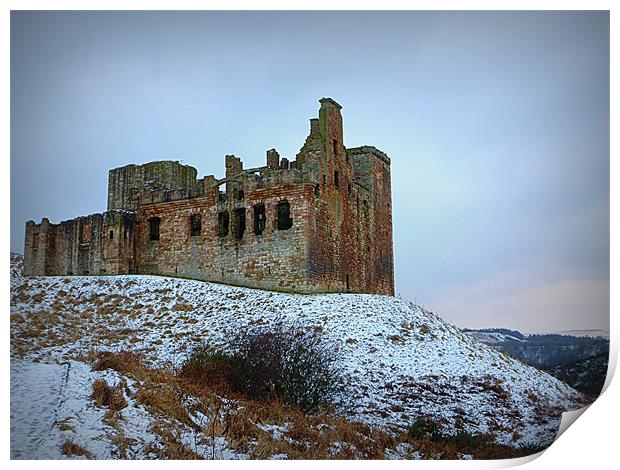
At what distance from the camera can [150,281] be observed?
98.1ft

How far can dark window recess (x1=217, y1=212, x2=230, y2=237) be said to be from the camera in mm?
32219

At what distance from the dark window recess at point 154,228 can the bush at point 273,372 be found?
15.6m

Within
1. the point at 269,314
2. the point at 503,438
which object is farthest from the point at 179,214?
the point at 503,438

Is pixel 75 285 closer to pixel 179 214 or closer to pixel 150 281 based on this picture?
pixel 150 281

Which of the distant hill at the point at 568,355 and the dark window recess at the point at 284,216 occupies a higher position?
the dark window recess at the point at 284,216

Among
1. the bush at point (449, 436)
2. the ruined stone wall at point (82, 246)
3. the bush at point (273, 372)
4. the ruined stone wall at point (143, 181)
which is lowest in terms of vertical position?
the bush at point (449, 436)

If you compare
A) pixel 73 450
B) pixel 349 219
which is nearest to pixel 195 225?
pixel 349 219

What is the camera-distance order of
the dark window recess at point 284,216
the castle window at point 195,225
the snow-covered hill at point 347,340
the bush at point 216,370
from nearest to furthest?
the bush at point 216,370 < the snow-covered hill at point 347,340 < the dark window recess at point 284,216 < the castle window at point 195,225

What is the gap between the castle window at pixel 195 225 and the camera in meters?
33.1

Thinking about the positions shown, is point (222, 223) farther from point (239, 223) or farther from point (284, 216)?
point (284, 216)

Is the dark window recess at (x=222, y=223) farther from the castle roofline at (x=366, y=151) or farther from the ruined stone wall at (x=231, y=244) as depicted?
the castle roofline at (x=366, y=151)

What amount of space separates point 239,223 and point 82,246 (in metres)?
8.45

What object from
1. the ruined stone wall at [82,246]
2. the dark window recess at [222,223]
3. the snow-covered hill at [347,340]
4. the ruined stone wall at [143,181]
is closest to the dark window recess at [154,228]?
the ruined stone wall at [82,246]

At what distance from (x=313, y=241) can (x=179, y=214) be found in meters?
7.13
